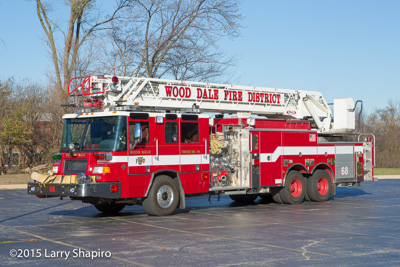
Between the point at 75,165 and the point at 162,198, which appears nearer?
the point at 75,165

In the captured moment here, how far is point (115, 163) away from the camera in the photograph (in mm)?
12789

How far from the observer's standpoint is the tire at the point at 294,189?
17016 mm

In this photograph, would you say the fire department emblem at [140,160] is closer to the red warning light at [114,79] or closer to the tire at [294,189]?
the red warning light at [114,79]

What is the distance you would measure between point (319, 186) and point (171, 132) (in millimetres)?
6359

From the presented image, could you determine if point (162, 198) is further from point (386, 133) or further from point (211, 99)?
point (386, 133)

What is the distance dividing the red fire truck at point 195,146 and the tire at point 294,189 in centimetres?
3

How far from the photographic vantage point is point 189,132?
14.4 m

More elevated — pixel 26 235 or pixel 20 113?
pixel 20 113

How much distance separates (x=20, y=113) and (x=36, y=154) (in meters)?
2.76

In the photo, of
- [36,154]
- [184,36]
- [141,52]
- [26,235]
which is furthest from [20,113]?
[26,235]

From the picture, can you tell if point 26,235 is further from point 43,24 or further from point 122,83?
point 43,24

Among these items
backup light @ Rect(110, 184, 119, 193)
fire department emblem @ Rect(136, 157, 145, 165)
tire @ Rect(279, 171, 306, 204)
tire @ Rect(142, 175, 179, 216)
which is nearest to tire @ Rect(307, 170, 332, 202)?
tire @ Rect(279, 171, 306, 204)

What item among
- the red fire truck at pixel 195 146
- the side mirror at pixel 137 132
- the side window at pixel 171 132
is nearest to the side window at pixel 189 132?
the red fire truck at pixel 195 146
